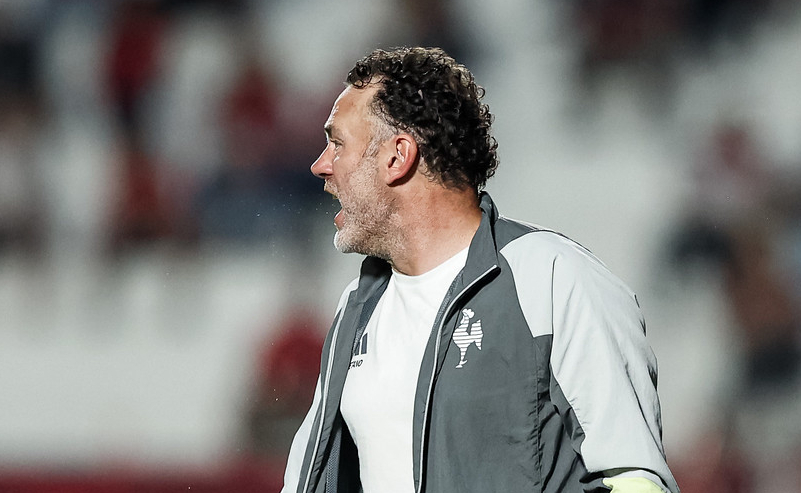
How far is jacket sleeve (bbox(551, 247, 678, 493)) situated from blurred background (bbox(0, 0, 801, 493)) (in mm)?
1570

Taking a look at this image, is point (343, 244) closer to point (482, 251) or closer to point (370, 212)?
point (370, 212)

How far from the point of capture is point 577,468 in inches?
39.9

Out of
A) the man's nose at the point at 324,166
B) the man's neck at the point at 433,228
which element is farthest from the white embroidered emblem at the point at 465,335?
the man's nose at the point at 324,166

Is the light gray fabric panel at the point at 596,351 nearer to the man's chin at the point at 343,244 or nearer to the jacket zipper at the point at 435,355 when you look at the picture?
the jacket zipper at the point at 435,355

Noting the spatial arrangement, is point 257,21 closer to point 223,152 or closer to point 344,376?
point 223,152

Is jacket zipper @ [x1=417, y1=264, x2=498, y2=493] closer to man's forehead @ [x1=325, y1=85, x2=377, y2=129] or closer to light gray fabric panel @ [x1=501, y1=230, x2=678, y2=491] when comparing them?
light gray fabric panel @ [x1=501, y1=230, x2=678, y2=491]

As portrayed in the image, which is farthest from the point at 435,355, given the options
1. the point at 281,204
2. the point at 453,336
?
the point at 281,204

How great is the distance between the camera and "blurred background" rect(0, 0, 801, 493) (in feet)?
8.37

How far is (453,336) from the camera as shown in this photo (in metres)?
1.08

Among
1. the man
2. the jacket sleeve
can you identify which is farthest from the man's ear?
the jacket sleeve

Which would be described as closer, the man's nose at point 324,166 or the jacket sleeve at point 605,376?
the jacket sleeve at point 605,376

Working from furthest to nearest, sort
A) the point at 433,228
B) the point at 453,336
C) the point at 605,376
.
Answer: the point at 433,228
the point at 453,336
the point at 605,376

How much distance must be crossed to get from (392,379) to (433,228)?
0.61 ft

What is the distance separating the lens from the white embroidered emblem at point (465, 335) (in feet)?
3.49
